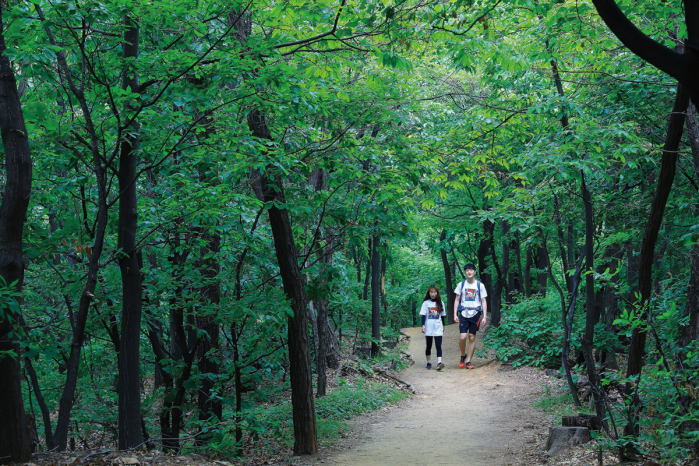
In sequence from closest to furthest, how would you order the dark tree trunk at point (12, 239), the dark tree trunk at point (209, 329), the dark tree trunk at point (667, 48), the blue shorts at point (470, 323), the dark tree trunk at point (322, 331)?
the dark tree trunk at point (667, 48)
the dark tree trunk at point (12, 239)
the dark tree trunk at point (209, 329)
the dark tree trunk at point (322, 331)
the blue shorts at point (470, 323)

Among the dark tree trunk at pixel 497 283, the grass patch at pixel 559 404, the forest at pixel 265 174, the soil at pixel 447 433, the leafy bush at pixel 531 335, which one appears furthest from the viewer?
the dark tree trunk at pixel 497 283

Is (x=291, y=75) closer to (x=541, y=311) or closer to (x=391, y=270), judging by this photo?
(x=541, y=311)

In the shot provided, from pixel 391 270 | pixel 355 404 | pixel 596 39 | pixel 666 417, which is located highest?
pixel 596 39

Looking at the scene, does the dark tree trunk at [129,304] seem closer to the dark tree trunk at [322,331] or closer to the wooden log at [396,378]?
the dark tree trunk at [322,331]

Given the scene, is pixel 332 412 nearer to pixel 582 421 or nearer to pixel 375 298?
pixel 582 421

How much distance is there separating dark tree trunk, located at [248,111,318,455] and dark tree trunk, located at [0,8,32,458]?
105 inches

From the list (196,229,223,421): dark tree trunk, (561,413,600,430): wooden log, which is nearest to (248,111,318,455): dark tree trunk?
(196,229,223,421): dark tree trunk

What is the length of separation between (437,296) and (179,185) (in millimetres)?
8096

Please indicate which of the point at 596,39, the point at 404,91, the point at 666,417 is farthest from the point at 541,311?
the point at 666,417

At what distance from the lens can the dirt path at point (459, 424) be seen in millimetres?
6246

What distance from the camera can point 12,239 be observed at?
430cm

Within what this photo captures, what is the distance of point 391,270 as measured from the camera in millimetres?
29219

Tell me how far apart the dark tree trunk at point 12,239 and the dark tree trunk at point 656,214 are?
5.10 m

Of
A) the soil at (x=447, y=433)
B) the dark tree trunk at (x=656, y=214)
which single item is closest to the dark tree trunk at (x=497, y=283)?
the soil at (x=447, y=433)
